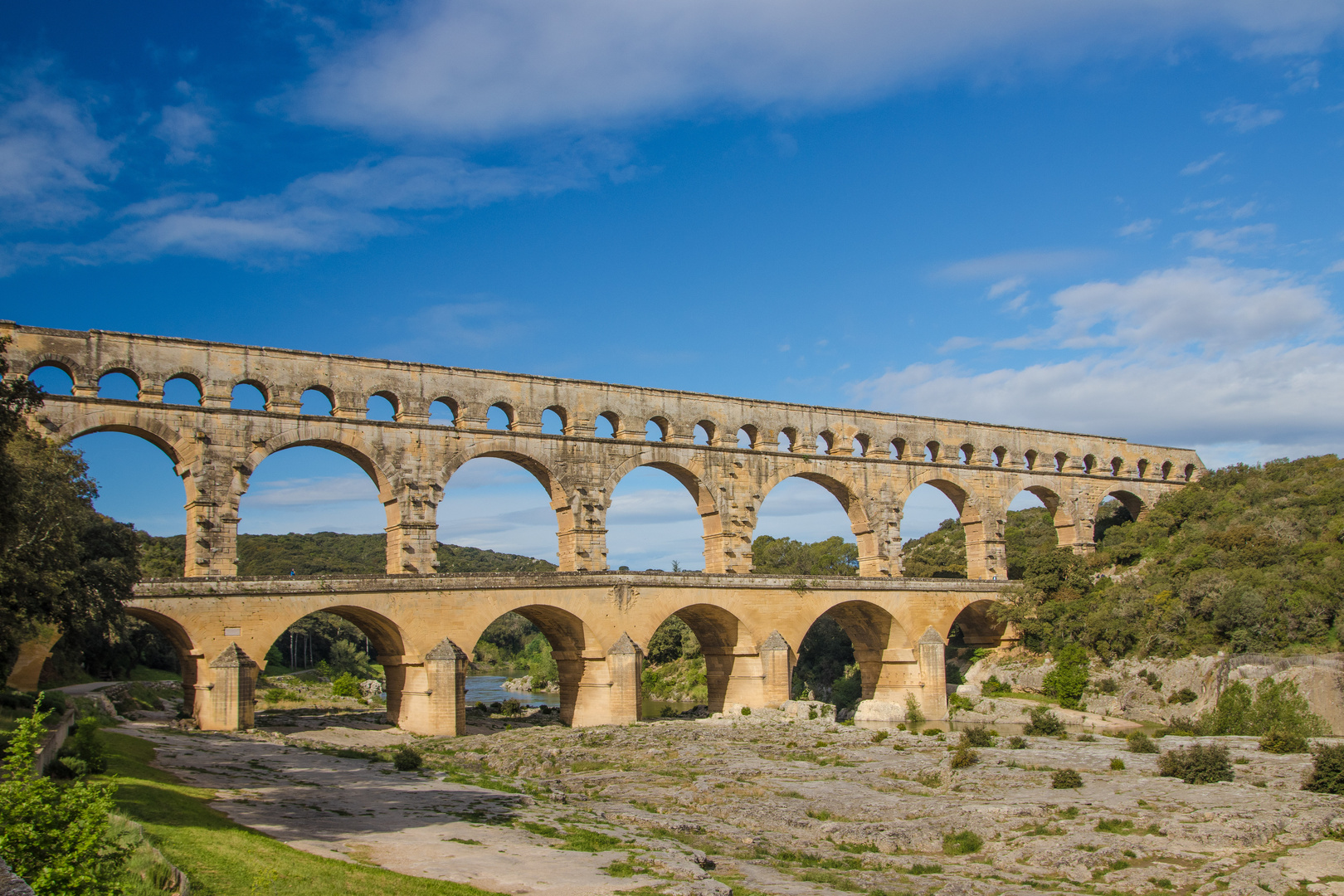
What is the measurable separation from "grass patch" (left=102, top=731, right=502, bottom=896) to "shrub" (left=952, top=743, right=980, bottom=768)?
16.6 metres

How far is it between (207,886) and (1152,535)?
47111 millimetres

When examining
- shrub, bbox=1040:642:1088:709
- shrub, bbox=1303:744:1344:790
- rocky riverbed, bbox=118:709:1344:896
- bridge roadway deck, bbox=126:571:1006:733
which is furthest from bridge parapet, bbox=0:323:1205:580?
shrub, bbox=1303:744:1344:790

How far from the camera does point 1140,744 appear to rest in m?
28.2

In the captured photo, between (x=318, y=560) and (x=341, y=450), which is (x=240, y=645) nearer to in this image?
(x=341, y=450)

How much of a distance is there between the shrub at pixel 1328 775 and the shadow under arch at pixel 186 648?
27.6m

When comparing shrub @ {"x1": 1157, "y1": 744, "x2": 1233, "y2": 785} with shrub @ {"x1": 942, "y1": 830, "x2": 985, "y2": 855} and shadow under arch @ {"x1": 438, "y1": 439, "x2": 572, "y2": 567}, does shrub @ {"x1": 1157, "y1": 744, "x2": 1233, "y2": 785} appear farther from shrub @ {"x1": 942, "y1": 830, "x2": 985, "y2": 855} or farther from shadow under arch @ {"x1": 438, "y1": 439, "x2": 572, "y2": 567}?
shadow under arch @ {"x1": 438, "y1": 439, "x2": 572, "y2": 567}

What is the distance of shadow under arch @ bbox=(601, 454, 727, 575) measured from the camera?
129 feet

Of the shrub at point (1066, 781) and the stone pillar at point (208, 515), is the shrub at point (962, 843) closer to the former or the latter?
the shrub at point (1066, 781)

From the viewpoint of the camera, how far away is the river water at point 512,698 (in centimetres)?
5100

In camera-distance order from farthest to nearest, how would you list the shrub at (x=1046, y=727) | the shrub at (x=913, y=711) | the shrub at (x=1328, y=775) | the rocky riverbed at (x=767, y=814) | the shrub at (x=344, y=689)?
the shrub at (x=344, y=689) < the shrub at (x=913, y=711) < the shrub at (x=1046, y=727) < the shrub at (x=1328, y=775) < the rocky riverbed at (x=767, y=814)

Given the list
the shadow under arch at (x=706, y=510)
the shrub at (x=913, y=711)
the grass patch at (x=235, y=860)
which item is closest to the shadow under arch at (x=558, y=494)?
the shadow under arch at (x=706, y=510)

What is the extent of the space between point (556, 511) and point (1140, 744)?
20.7 m

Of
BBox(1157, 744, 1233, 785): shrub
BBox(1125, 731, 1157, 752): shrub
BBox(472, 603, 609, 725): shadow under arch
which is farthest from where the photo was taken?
BBox(472, 603, 609, 725): shadow under arch

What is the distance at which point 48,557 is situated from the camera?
1908cm
